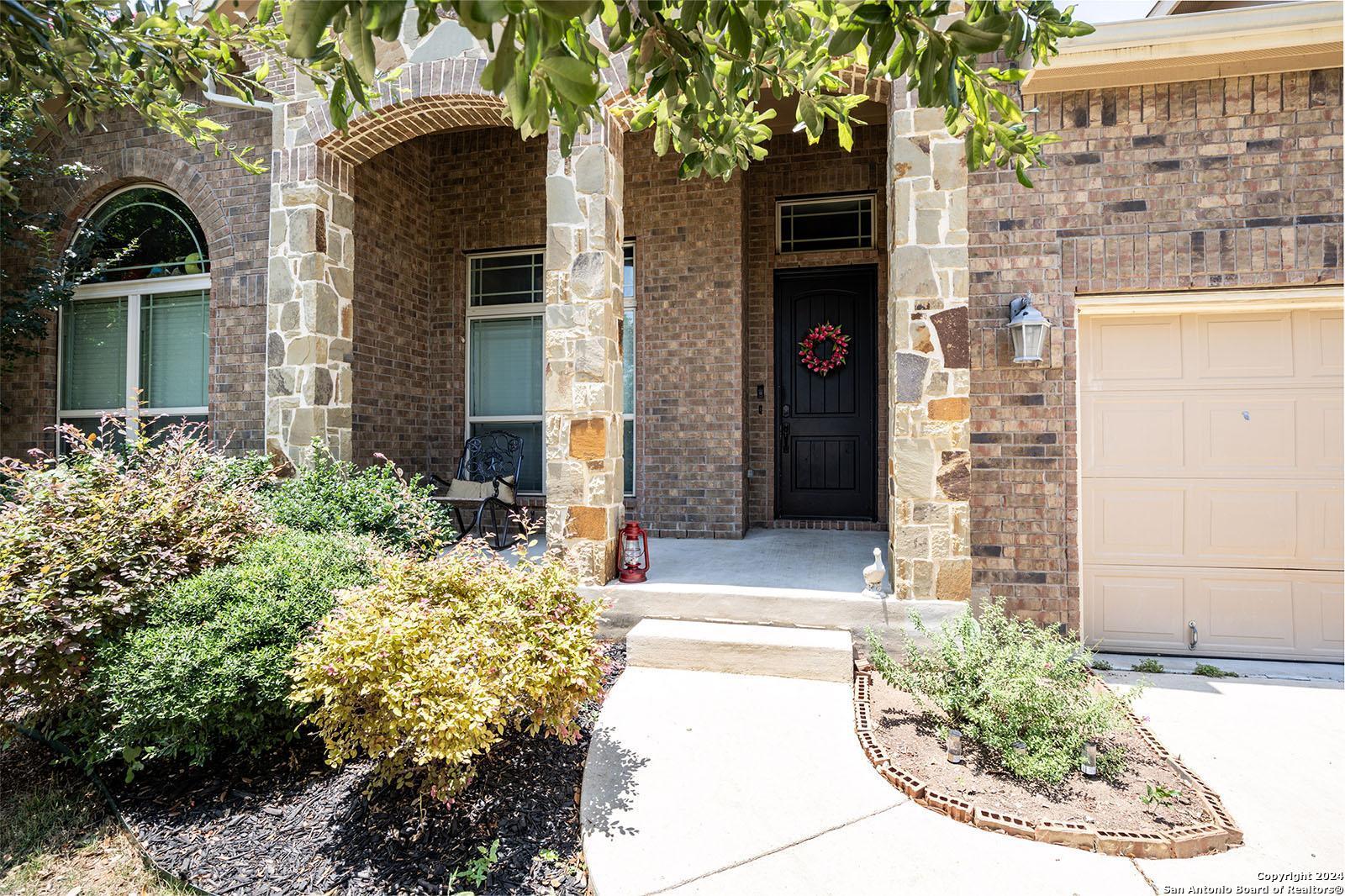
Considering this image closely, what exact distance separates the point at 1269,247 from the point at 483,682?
4523 millimetres

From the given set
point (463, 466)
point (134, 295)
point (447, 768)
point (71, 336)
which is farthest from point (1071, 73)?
point (71, 336)

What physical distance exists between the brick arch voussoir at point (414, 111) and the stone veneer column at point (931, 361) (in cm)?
239

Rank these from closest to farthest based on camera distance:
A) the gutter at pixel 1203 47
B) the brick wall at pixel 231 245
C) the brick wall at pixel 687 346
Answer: the gutter at pixel 1203 47 → the brick wall at pixel 231 245 → the brick wall at pixel 687 346

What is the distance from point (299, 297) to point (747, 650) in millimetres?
3801

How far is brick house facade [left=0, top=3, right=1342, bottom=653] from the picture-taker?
11.6 ft

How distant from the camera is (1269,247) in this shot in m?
3.66

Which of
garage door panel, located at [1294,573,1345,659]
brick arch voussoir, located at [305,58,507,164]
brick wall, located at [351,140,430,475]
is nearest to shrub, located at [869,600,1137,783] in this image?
garage door panel, located at [1294,573,1345,659]

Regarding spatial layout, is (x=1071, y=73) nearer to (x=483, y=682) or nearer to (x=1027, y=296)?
(x=1027, y=296)

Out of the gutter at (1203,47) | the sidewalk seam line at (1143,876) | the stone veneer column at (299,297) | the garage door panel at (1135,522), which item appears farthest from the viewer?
the stone veneer column at (299,297)

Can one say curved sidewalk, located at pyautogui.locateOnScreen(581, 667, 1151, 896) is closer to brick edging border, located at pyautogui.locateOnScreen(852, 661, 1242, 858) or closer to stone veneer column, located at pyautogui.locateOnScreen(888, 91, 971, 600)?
brick edging border, located at pyautogui.locateOnScreen(852, 661, 1242, 858)

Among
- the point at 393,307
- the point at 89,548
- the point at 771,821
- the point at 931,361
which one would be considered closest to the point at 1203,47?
the point at 931,361

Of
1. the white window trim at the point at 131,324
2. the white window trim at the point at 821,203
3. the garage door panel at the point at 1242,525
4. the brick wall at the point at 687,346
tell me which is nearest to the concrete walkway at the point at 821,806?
the garage door panel at the point at 1242,525

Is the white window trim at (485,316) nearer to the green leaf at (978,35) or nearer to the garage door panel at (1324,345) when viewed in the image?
the green leaf at (978,35)

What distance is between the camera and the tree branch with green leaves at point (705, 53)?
39.4 inches
